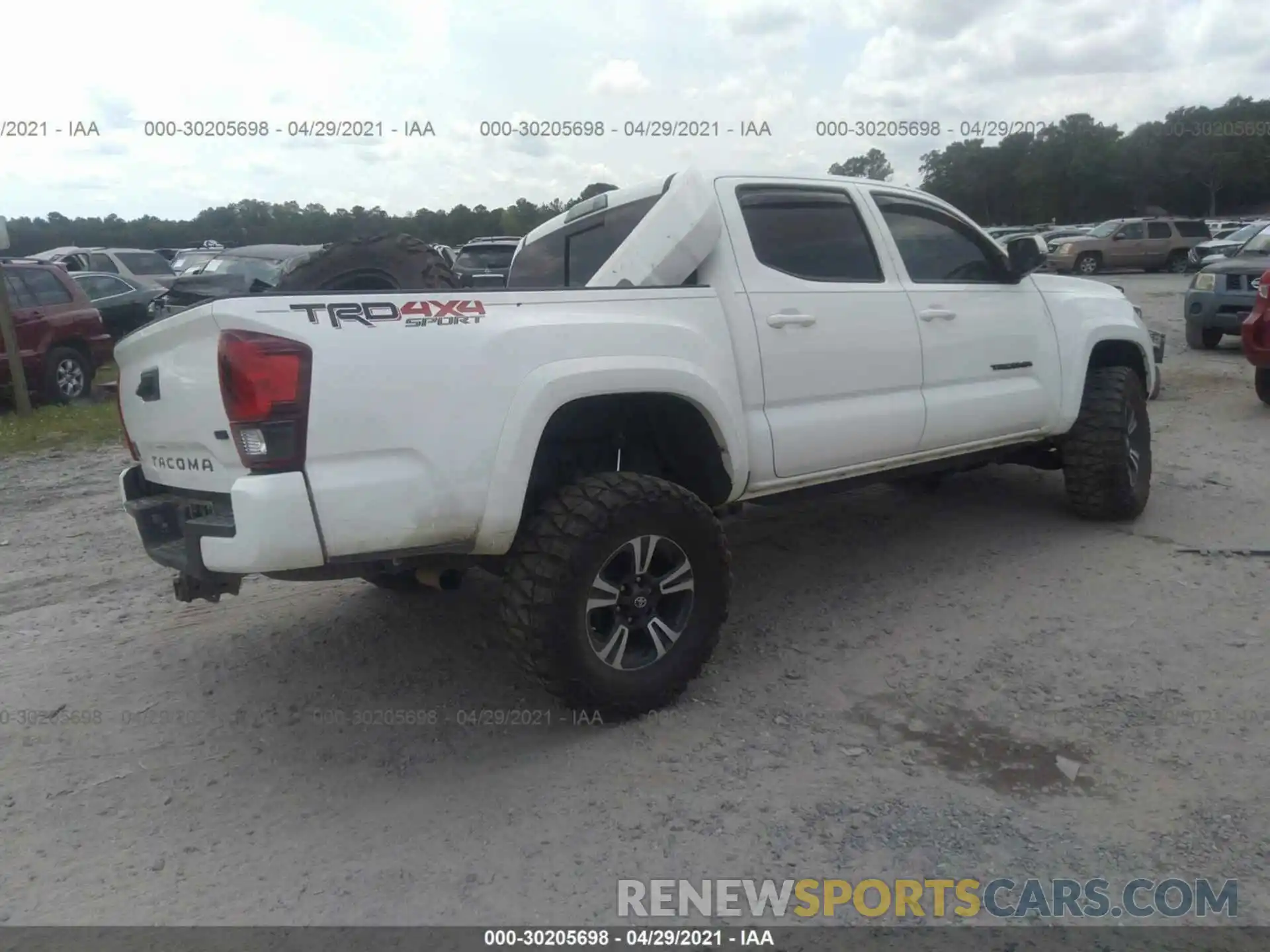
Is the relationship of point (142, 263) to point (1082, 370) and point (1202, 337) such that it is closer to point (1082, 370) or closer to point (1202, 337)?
point (1202, 337)

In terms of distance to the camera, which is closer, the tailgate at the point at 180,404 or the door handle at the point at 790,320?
the tailgate at the point at 180,404

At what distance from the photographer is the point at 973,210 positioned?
178 feet

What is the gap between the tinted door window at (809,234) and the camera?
165 inches

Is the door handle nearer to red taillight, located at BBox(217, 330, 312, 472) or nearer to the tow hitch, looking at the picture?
red taillight, located at BBox(217, 330, 312, 472)

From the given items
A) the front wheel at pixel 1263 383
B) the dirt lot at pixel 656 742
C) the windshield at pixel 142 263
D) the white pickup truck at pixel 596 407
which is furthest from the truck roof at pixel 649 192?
the windshield at pixel 142 263

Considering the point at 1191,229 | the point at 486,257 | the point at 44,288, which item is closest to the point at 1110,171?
the point at 1191,229

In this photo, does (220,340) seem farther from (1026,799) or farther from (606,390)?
(1026,799)

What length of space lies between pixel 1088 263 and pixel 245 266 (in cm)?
2242

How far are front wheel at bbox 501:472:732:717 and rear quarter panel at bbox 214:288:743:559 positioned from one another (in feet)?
0.59

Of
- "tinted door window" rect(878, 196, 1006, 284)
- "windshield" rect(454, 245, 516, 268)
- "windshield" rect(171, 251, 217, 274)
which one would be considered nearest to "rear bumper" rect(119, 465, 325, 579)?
"tinted door window" rect(878, 196, 1006, 284)

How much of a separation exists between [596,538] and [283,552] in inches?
38.7

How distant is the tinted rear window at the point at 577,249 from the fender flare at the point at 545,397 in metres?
0.78

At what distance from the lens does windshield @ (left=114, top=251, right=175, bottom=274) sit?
712 inches

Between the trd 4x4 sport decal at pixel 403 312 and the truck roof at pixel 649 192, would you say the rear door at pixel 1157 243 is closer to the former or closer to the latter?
the truck roof at pixel 649 192
